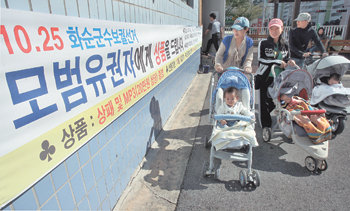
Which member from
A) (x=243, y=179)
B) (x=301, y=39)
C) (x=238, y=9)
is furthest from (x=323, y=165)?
(x=238, y=9)

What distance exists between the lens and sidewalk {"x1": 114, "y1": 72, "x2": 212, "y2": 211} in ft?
9.20

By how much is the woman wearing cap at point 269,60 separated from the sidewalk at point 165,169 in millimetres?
1479

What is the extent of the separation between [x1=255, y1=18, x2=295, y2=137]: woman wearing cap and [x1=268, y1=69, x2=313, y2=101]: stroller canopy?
0.22 m

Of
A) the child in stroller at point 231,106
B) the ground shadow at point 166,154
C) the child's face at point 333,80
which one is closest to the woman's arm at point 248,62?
the child in stroller at point 231,106

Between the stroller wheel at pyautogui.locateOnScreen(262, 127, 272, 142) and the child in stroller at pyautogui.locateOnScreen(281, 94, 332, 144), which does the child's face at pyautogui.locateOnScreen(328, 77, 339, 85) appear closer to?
the child in stroller at pyautogui.locateOnScreen(281, 94, 332, 144)

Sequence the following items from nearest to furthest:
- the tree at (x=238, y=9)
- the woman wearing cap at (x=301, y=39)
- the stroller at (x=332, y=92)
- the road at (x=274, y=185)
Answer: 1. the road at (x=274, y=185)
2. the stroller at (x=332, y=92)
3. the woman wearing cap at (x=301, y=39)
4. the tree at (x=238, y=9)

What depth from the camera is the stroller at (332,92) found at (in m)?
3.65

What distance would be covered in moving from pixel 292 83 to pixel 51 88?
12.6 feet

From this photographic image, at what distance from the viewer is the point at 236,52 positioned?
12.9ft

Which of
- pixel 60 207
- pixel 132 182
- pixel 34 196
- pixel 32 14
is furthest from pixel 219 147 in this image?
pixel 32 14

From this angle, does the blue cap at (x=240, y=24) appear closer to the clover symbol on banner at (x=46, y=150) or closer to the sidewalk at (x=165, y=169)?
the sidewalk at (x=165, y=169)

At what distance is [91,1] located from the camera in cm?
220

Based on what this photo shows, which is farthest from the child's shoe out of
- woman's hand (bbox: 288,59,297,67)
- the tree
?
the tree

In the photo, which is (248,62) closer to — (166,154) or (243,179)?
(243,179)
